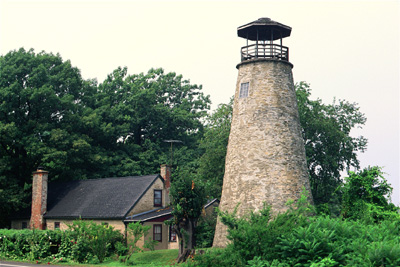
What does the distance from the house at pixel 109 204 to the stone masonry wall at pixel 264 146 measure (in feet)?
26.8

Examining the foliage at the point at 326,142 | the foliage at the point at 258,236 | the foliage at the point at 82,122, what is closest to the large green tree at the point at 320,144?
the foliage at the point at 326,142

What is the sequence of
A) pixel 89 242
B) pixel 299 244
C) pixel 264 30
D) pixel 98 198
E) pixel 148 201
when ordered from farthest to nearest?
pixel 98 198, pixel 148 201, pixel 264 30, pixel 89 242, pixel 299 244

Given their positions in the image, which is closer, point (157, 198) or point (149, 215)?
point (149, 215)

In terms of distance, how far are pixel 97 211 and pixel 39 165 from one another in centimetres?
1061

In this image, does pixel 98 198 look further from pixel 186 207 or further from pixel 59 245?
pixel 186 207

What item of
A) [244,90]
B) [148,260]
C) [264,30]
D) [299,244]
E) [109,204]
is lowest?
[148,260]

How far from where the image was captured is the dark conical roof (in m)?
31.5

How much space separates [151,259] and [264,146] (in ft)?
32.2

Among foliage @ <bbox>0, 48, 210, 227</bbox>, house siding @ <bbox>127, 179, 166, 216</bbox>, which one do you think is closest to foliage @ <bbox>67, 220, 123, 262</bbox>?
house siding @ <bbox>127, 179, 166, 216</bbox>

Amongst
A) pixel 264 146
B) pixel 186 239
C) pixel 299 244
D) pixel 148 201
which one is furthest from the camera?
pixel 148 201

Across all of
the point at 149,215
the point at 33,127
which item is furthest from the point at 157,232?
the point at 33,127

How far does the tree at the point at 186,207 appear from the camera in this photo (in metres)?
29.8

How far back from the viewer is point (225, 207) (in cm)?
3044

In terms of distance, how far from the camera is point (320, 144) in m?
44.1
